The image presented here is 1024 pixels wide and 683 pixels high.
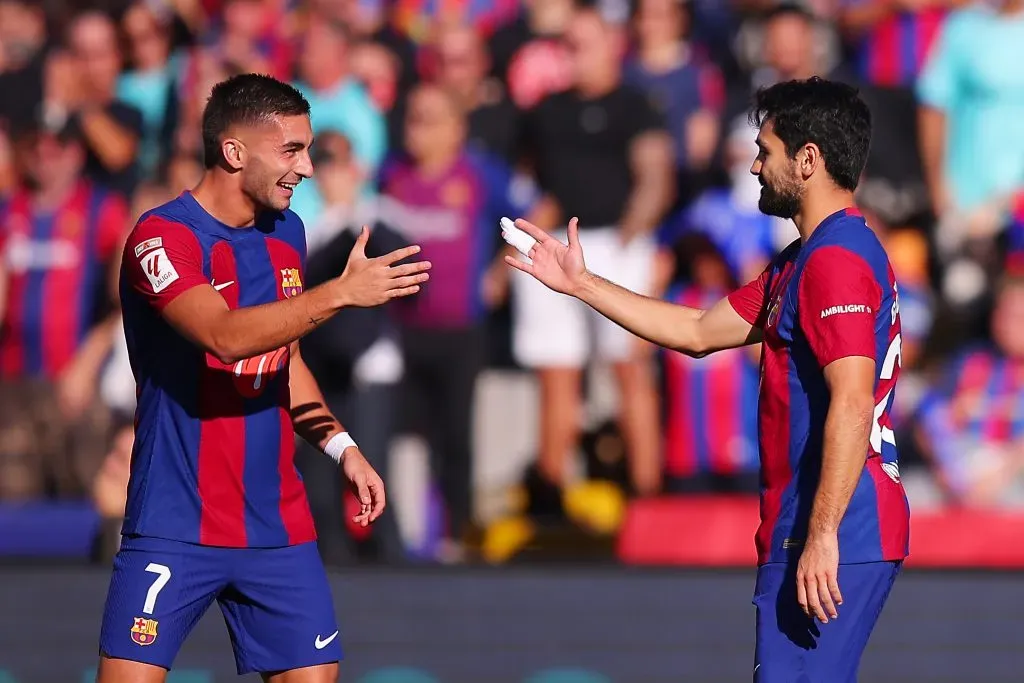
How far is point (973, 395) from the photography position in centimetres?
889

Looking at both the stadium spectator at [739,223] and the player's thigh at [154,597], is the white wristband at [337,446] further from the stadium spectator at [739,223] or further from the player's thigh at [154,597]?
the stadium spectator at [739,223]

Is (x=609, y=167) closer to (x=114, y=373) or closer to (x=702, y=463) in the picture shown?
(x=702, y=463)

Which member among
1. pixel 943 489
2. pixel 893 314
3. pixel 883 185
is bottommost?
pixel 943 489

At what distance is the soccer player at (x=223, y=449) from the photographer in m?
5.13

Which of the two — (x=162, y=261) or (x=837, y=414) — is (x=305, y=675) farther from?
(x=837, y=414)

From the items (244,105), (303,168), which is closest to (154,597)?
(303,168)

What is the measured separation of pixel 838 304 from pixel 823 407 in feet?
1.16

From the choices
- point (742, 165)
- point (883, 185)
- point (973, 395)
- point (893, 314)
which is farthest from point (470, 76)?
point (893, 314)

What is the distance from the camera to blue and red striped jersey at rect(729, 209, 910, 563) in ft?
15.6

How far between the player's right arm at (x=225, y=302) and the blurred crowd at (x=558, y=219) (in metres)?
3.89

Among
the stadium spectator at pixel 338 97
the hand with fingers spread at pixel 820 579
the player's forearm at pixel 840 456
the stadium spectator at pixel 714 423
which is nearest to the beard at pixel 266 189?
the player's forearm at pixel 840 456

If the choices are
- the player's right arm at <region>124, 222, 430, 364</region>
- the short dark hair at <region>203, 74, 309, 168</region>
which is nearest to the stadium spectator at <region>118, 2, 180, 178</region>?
the short dark hair at <region>203, 74, 309, 168</region>

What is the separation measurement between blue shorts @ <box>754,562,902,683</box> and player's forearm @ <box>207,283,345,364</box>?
1.61 m

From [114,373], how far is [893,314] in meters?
5.95
